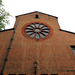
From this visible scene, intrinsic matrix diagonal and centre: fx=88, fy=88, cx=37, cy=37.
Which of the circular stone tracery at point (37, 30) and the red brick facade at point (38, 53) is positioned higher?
the circular stone tracery at point (37, 30)

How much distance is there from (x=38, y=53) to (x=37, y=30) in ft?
13.4

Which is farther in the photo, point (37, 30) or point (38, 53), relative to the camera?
point (37, 30)

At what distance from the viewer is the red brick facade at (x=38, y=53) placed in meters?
8.56

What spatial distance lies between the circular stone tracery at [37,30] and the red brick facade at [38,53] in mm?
760

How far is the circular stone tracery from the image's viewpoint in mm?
11914

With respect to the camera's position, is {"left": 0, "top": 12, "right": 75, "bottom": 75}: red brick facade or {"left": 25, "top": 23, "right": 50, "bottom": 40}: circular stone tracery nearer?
{"left": 0, "top": 12, "right": 75, "bottom": 75}: red brick facade

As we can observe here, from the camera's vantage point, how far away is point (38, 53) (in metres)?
9.77

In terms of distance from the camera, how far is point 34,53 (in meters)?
9.73

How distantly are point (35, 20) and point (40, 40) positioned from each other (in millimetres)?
4484

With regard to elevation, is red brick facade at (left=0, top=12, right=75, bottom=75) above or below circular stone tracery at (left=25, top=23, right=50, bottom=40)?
below

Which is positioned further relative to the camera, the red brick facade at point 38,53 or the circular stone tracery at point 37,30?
the circular stone tracery at point 37,30

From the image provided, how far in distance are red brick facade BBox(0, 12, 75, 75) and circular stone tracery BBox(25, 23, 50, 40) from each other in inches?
29.9

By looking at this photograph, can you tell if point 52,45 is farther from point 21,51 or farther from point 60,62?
point 21,51

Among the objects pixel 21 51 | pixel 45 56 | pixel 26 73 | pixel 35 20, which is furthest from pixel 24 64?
pixel 35 20
